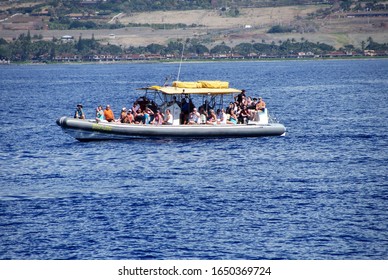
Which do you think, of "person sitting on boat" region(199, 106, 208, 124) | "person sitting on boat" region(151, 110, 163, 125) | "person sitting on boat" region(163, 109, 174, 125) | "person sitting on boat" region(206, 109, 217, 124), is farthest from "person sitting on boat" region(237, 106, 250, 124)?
"person sitting on boat" region(151, 110, 163, 125)

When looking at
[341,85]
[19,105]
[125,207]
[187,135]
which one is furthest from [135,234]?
[341,85]

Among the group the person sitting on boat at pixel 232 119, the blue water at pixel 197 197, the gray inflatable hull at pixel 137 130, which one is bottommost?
the blue water at pixel 197 197

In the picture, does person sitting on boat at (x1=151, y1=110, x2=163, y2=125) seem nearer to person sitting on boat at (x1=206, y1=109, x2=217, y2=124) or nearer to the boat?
the boat

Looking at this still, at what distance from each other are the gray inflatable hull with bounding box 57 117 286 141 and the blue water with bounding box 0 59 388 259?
0.50m

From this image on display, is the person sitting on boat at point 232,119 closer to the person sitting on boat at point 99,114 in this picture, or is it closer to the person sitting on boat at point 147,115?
the person sitting on boat at point 147,115

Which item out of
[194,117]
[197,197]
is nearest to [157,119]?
[194,117]

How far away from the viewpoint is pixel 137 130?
49.2 metres

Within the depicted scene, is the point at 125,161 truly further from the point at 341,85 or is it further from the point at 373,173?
the point at 341,85

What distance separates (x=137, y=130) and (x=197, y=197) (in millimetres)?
13198

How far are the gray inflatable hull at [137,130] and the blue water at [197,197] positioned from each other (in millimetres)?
501

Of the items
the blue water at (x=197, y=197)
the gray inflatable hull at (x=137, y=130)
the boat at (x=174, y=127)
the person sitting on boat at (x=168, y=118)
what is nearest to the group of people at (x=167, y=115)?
the person sitting on boat at (x=168, y=118)

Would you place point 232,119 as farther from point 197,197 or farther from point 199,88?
point 197,197

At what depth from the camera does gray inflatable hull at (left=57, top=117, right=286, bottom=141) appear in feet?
162

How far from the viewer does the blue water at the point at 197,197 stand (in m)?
30.0
